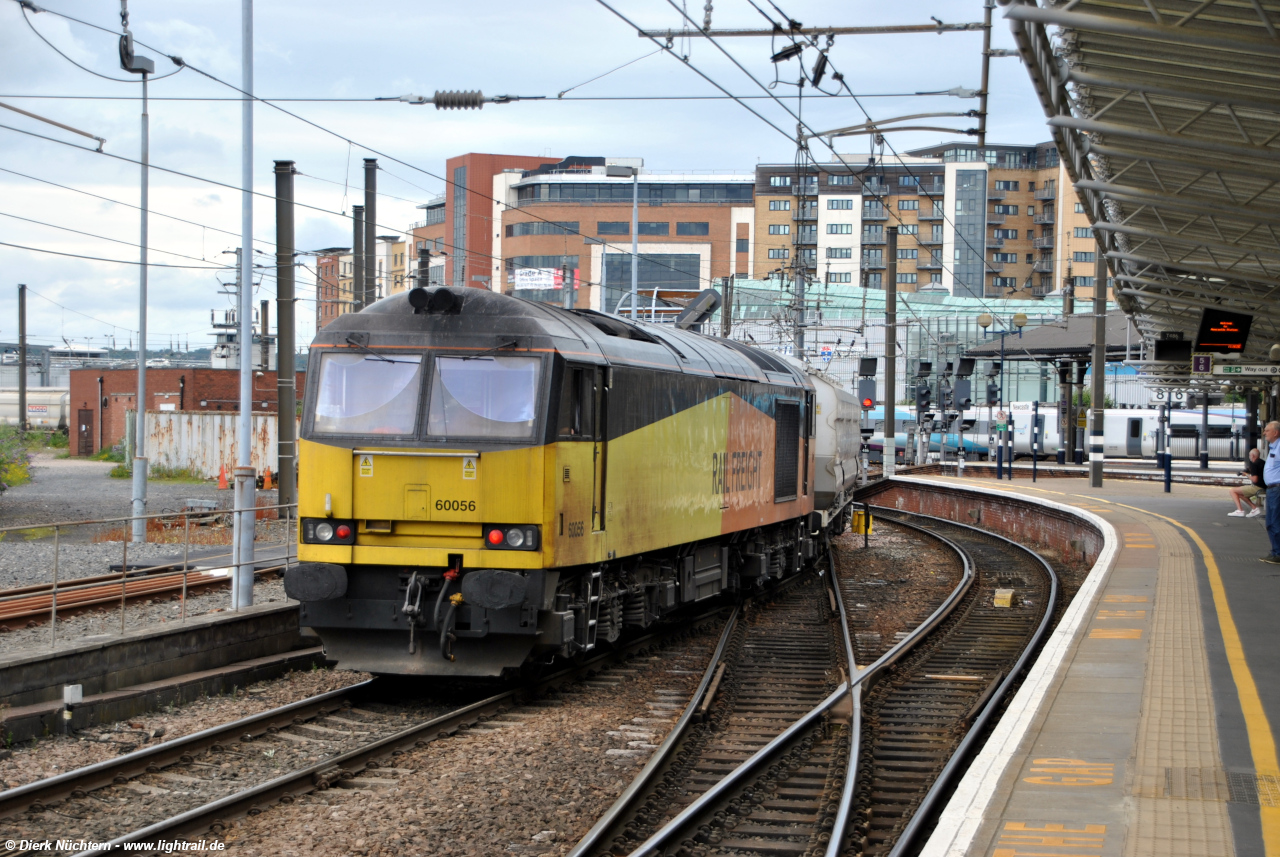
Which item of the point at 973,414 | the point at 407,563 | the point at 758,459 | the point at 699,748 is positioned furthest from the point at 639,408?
the point at 973,414

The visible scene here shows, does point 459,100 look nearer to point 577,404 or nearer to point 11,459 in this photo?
point 577,404

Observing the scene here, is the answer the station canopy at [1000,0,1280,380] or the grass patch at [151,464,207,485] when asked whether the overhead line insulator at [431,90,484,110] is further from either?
the grass patch at [151,464,207,485]

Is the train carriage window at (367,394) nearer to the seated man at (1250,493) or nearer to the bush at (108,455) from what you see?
the seated man at (1250,493)

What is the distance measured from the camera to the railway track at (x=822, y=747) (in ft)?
23.5

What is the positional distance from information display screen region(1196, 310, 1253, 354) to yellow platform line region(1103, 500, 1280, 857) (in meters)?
10.5

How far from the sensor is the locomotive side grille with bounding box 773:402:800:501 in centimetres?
1738

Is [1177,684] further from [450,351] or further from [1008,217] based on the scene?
[1008,217]

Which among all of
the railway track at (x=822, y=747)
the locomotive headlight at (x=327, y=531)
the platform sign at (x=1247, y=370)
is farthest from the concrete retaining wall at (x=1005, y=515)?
the locomotive headlight at (x=327, y=531)

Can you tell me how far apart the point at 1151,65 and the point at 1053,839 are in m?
8.54

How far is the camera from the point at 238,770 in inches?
323

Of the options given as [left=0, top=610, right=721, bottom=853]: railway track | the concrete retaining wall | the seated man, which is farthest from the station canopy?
[left=0, top=610, right=721, bottom=853]: railway track

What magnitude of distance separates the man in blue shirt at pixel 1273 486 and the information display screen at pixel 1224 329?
7.12m

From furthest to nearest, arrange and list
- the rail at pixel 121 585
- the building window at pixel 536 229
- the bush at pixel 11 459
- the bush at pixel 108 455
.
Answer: the building window at pixel 536 229
the bush at pixel 108 455
the bush at pixel 11 459
the rail at pixel 121 585

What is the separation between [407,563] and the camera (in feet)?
32.5
